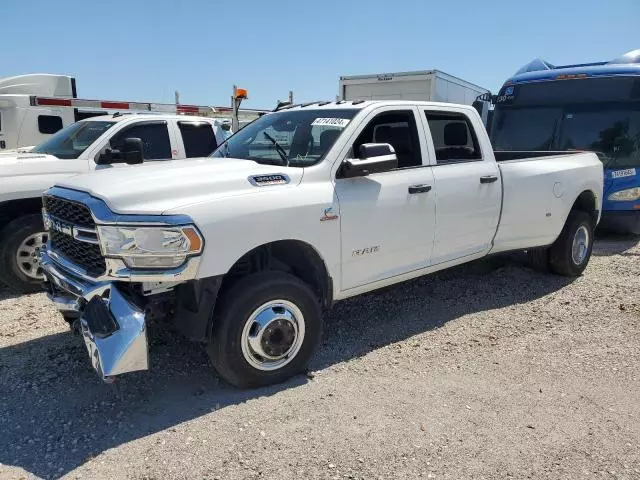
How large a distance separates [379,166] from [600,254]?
529 cm

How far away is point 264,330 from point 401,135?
7.02ft

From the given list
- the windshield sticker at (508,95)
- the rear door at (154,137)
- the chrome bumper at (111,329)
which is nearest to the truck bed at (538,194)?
the windshield sticker at (508,95)

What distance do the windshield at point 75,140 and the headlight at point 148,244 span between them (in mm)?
3887

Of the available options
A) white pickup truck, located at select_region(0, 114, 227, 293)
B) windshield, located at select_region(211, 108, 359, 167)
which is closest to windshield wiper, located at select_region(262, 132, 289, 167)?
windshield, located at select_region(211, 108, 359, 167)

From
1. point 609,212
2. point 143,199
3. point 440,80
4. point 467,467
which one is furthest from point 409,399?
point 440,80

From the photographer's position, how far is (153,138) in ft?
23.6

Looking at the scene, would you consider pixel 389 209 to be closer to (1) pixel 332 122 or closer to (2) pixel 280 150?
(1) pixel 332 122

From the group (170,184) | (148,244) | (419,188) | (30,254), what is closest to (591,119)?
(419,188)

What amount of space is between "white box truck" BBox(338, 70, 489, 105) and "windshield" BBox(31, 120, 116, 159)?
7709 mm

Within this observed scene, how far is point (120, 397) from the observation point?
11.8ft

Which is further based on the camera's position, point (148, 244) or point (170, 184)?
point (170, 184)

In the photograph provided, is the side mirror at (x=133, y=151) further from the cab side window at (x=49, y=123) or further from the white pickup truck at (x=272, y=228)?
the cab side window at (x=49, y=123)

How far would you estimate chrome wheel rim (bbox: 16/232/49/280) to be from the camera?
5707 millimetres

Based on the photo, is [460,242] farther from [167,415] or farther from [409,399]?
[167,415]
